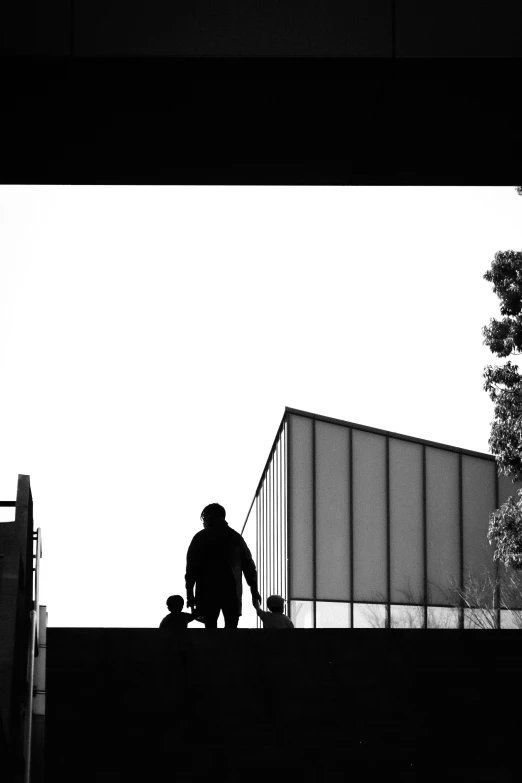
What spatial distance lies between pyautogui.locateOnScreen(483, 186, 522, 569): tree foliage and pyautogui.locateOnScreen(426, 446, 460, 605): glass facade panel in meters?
5.52

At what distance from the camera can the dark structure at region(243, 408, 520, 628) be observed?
88.5ft

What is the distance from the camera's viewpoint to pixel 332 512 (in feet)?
89.7

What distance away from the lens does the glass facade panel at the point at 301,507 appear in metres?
27.0

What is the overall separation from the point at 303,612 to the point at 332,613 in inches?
24.9

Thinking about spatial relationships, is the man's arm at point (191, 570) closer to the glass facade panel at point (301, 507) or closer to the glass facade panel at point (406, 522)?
the glass facade panel at point (301, 507)

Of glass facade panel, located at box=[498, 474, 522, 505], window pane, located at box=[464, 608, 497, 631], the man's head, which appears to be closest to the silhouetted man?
the man's head

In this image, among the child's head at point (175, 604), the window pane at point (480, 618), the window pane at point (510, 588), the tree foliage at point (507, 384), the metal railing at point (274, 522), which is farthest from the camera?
the metal railing at point (274, 522)
